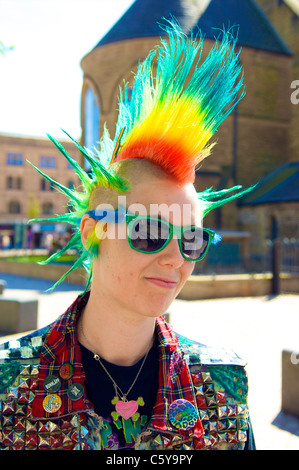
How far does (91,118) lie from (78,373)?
23673 millimetres

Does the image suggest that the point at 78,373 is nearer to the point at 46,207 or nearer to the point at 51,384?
the point at 51,384

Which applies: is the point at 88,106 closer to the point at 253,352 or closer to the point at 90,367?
the point at 253,352

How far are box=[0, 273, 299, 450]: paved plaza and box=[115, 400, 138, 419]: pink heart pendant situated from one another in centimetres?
55

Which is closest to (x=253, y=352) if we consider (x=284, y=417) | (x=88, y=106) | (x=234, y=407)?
(x=284, y=417)

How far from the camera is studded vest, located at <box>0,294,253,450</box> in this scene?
1531 mm

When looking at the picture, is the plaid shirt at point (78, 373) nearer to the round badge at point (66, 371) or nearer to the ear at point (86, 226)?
the round badge at point (66, 371)

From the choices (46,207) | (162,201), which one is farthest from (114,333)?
(46,207)

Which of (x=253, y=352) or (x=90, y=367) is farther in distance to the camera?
(x=253, y=352)

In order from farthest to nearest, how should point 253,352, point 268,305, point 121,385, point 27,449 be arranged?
point 268,305, point 253,352, point 121,385, point 27,449

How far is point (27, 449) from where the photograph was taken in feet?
4.98

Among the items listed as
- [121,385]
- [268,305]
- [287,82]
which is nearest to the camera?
[121,385]

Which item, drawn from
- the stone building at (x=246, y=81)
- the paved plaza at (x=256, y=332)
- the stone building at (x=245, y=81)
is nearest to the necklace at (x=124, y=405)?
the paved plaza at (x=256, y=332)

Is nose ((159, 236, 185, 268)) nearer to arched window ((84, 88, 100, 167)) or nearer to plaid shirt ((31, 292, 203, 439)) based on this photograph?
plaid shirt ((31, 292, 203, 439))

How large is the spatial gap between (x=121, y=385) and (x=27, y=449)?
39 centimetres
